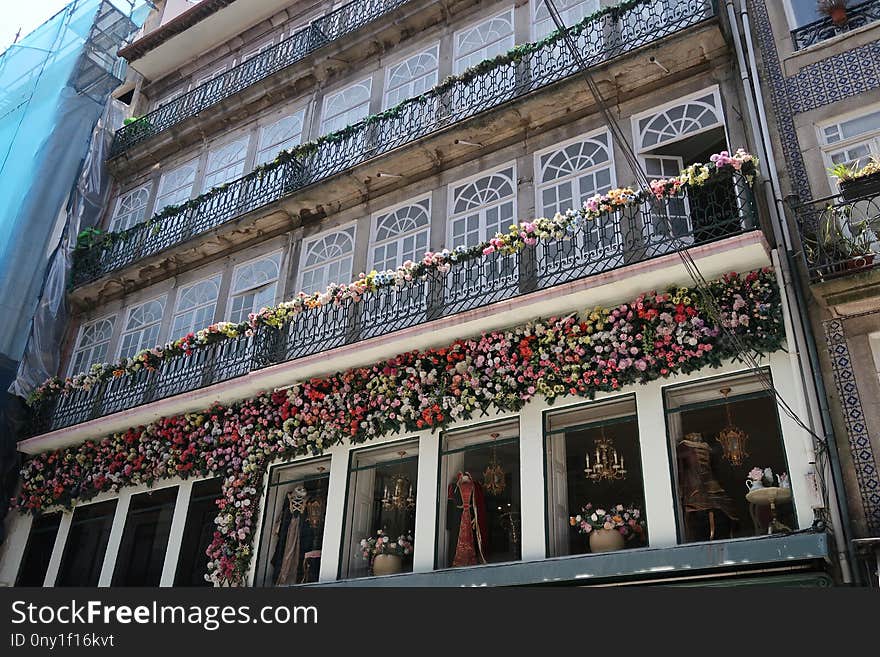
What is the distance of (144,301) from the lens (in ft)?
52.4

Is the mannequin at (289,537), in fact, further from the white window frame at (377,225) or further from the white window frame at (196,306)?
the white window frame at (196,306)

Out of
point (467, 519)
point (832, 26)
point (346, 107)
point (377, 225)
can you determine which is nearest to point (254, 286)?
point (377, 225)

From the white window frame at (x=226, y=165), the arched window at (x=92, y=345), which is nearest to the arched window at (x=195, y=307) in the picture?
the arched window at (x=92, y=345)

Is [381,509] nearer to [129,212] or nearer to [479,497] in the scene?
[479,497]

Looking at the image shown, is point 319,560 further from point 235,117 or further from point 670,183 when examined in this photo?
point 235,117

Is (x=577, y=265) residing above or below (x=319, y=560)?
above

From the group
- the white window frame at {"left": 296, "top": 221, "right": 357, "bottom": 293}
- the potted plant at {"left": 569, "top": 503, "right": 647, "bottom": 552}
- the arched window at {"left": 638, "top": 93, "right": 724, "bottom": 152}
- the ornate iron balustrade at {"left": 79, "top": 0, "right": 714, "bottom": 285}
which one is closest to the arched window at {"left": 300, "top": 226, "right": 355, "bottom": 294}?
the white window frame at {"left": 296, "top": 221, "right": 357, "bottom": 293}

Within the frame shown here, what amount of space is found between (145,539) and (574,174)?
26.0 ft

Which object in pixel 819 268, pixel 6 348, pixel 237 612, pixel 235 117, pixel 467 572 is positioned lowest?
pixel 237 612

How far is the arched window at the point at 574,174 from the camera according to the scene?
11.5m

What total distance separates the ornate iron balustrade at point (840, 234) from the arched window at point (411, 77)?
6.99 m

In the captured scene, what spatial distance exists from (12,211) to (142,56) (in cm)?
492

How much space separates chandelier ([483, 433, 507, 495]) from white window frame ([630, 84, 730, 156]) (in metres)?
4.03

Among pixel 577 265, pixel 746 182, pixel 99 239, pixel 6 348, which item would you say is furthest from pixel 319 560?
pixel 99 239
